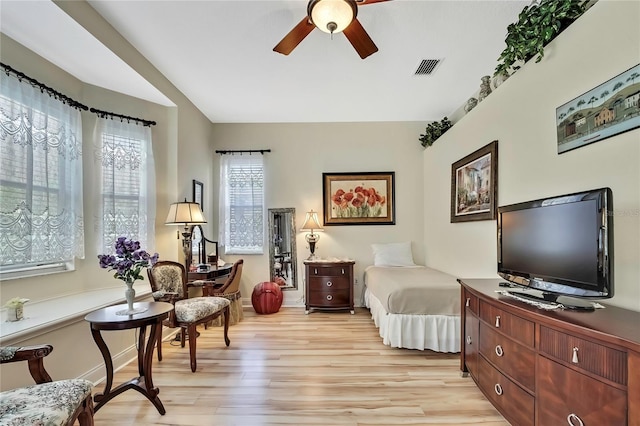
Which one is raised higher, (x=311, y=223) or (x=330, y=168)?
(x=330, y=168)

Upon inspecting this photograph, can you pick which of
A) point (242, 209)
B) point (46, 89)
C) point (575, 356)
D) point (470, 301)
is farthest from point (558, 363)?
point (242, 209)

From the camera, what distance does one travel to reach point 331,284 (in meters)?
4.40

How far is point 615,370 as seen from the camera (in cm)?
115

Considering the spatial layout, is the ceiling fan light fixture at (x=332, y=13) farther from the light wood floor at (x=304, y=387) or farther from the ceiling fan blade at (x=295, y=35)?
the light wood floor at (x=304, y=387)

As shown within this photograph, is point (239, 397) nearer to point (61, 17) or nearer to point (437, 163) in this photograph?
point (61, 17)

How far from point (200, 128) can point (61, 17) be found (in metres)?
2.32

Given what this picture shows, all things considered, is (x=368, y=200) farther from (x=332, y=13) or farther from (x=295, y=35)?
(x=332, y=13)

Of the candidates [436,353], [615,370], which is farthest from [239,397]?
[615,370]

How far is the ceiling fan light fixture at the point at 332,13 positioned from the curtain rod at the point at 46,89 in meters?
2.25

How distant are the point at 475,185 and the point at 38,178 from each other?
3.97 m

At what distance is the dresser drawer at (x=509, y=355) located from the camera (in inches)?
62.7

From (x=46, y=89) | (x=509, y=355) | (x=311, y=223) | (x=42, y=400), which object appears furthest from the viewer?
(x=311, y=223)

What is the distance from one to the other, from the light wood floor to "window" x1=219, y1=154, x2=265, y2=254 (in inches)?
63.4

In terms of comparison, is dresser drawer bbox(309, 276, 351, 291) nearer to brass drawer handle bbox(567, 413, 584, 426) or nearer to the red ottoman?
the red ottoman
